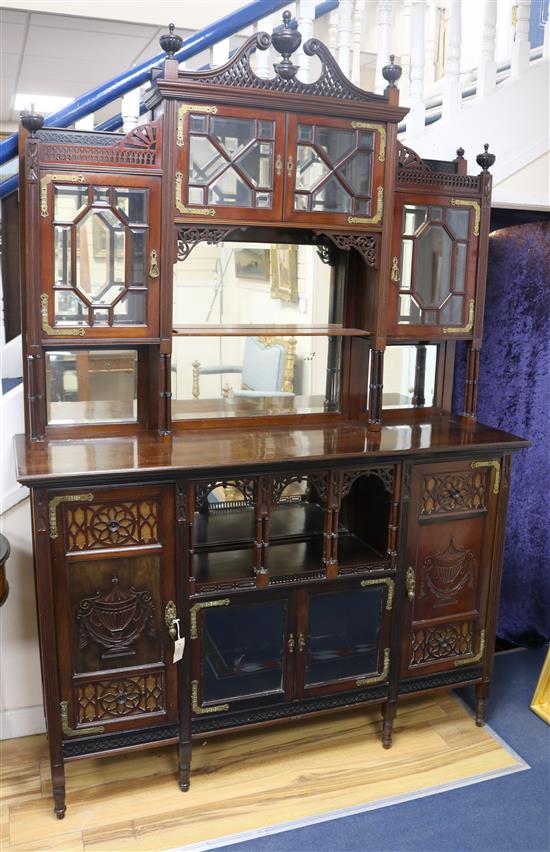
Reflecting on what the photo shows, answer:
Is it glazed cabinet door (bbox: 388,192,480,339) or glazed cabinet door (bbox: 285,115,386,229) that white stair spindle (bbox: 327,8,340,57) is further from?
glazed cabinet door (bbox: 388,192,480,339)

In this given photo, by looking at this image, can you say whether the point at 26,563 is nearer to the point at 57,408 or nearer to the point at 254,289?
the point at 57,408

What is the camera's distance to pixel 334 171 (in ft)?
7.91

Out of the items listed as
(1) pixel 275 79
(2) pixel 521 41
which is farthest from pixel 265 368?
(2) pixel 521 41

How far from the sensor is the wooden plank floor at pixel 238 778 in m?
2.29

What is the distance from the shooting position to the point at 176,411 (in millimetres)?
2631

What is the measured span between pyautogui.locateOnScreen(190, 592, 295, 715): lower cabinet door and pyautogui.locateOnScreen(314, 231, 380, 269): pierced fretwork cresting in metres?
1.13

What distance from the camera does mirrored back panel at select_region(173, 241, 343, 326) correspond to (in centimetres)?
257

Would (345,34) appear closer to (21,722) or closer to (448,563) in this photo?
(448,563)

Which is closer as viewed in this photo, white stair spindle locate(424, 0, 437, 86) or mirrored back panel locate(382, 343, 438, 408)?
mirrored back panel locate(382, 343, 438, 408)

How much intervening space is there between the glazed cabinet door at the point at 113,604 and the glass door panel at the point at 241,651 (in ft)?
0.39

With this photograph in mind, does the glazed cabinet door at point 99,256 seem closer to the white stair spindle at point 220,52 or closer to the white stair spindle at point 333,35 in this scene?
the white stair spindle at point 220,52

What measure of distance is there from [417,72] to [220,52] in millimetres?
715

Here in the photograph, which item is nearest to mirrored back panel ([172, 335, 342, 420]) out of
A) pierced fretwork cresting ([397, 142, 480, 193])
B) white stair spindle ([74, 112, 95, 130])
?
pierced fretwork cresting ([397, 142, 480, 193])

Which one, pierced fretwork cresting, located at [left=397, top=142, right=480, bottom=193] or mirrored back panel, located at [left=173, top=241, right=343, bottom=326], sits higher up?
pierced fretwork cresting, located at [left=397, top=142, right=480, bottom=193]
